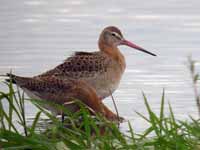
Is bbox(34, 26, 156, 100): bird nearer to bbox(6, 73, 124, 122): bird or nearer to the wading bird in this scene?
the wading bird

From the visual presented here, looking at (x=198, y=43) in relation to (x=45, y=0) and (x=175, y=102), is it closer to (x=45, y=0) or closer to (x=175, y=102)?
(x=175, y=102)

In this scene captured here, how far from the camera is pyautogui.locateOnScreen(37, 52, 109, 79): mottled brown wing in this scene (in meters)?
9.65

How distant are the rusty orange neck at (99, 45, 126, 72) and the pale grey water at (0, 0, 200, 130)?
19 centimetres

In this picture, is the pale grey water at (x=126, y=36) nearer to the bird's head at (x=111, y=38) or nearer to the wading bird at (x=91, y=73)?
the wading bird at (x=91, y=73)

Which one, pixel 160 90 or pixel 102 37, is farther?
pixel 102 37

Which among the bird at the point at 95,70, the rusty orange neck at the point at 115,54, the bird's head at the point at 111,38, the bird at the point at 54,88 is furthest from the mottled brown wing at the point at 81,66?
the bird's head at the point at 111,38

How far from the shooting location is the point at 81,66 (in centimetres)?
984

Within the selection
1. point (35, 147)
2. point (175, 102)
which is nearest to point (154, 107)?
point (175, 102)

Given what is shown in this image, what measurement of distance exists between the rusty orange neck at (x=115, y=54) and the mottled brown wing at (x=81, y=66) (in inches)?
10.3

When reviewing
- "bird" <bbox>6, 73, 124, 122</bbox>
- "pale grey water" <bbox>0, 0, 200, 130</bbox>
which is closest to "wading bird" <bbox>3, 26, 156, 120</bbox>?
"bird" <bbox>6, 73, 124, 122</bbox>

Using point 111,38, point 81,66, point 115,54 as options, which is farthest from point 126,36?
point 81,66

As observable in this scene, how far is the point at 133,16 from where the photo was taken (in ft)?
43.9

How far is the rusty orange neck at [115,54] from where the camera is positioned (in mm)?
10516

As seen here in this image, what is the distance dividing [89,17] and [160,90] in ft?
12.3
